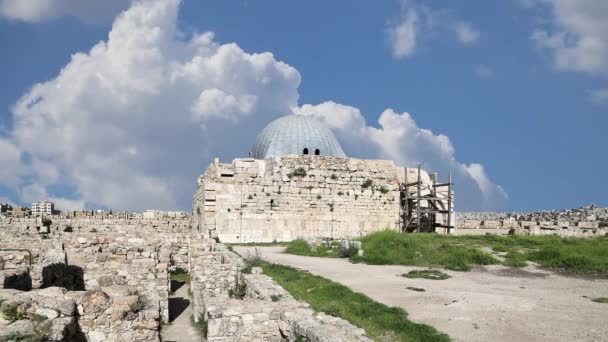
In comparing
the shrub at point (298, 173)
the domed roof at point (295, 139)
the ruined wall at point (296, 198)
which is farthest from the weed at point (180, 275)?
the domed roof at point (295, 139)

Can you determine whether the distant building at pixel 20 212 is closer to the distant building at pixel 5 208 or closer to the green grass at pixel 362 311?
the distant building at pixel 5 208

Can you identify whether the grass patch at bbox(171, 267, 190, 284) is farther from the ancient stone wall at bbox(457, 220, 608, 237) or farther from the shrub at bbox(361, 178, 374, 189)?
the ancient stone wall at bbox(457, 220, 608, 237)

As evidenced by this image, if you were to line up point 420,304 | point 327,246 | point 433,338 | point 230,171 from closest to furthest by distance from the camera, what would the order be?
1. point 433,338
2. point 420,304
3. point 327,246
4. point 230,171

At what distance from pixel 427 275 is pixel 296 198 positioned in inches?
471

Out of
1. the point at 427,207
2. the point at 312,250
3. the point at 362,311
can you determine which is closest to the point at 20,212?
the point at 312,250

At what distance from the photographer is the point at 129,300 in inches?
253

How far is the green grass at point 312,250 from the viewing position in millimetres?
17094

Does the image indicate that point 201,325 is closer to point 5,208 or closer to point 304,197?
point 304,197

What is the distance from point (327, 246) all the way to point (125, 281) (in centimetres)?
1010

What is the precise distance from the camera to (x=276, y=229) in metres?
22.6

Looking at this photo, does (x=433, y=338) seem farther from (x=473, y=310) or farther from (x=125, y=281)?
(x=125, y=281)

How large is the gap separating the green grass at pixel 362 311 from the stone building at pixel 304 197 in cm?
1153

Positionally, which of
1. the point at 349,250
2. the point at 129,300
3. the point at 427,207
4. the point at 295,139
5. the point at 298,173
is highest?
the point at 295,139

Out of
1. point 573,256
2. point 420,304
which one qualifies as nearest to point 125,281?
point 420,304
